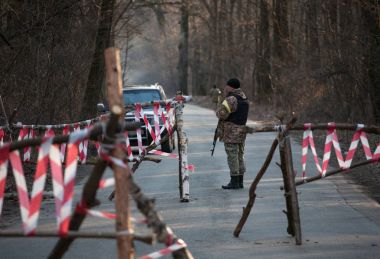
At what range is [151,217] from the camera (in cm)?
612

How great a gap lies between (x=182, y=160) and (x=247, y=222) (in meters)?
2.58

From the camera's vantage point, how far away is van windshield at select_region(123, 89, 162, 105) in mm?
23031

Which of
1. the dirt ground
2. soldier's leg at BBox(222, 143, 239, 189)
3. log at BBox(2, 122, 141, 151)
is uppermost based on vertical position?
log at BBox(2, 122, 141, 151)

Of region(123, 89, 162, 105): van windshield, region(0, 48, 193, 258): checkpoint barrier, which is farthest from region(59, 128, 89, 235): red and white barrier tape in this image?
region(123, 89, 162, 105): van windshield

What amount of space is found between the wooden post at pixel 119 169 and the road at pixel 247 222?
123 inches

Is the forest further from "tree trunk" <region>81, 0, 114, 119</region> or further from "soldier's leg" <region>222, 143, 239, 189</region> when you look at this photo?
"soldier's leg" <region>222, 143, 239, 189</region>

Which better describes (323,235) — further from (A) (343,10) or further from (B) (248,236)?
(A) (343,10)

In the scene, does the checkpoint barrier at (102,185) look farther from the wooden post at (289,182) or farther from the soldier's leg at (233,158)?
the soldier's leg at (233,158)

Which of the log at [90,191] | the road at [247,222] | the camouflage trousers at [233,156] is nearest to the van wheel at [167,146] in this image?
the road at [247,222]

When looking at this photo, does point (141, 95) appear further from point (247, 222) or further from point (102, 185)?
point (102, 185)

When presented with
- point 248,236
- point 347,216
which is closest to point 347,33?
point 347,216

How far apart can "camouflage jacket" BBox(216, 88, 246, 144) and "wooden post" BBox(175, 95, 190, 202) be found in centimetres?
69

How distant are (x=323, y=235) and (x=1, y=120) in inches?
335

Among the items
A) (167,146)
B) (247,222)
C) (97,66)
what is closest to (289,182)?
(247,222)
